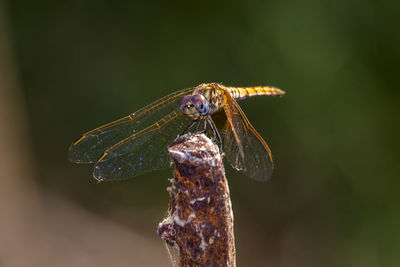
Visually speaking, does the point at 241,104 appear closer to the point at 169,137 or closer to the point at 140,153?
the point at 169,137

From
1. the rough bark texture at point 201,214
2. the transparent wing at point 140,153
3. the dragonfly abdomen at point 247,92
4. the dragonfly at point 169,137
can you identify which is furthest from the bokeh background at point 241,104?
the rough bark texture at point 201,214

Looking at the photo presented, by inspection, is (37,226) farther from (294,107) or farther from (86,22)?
(294,107)

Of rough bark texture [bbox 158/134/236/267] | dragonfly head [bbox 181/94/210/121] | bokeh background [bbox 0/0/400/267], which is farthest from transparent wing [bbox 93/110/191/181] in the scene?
bokeh background [bbox 0/0/400/267]

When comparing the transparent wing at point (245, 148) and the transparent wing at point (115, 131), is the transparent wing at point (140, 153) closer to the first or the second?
the transparent wing at point (115, 131)

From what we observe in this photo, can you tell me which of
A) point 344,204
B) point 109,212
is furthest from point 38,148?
point 344,204

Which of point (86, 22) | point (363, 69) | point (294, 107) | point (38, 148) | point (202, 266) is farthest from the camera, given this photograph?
point (38, 148)

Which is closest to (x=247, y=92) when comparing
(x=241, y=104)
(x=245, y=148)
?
(x=245, y=148)
